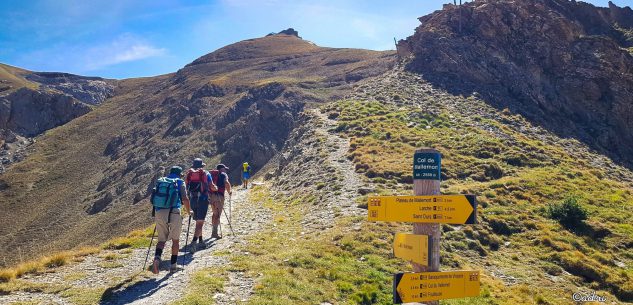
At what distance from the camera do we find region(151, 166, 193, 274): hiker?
12.1 meters

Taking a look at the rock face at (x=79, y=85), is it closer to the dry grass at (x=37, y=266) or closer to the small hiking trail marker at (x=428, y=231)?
the dry grass at (x=37, y=266)

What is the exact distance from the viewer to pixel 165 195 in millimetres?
12133

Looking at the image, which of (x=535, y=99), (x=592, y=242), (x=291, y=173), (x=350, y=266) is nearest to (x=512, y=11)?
(x=535, y=99)

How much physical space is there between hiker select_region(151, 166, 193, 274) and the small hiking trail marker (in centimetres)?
725

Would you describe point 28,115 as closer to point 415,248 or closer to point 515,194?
point 515,194

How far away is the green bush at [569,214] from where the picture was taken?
20.9m

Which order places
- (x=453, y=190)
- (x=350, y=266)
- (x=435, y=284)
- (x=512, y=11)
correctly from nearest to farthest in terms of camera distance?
(x=435, y=284) → (x=350, y=266) → (x=453, y=190) → (x=512, y=11)

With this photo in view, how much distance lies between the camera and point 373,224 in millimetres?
18297

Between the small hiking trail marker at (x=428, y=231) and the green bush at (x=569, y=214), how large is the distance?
17287 mm

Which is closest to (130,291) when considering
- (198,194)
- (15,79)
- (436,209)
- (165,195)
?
(165,195)

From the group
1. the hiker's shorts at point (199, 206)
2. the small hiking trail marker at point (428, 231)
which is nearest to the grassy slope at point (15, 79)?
the hiker's shorts at point (199, 206)

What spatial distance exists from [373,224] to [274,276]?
739 centimetres

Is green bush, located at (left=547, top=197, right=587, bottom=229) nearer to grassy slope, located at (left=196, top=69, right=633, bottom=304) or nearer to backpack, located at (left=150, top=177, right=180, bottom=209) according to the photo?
grassy slope, located at (left=196, top=69, right=633, bottom=304)

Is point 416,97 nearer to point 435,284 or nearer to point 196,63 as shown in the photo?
point 435,284
